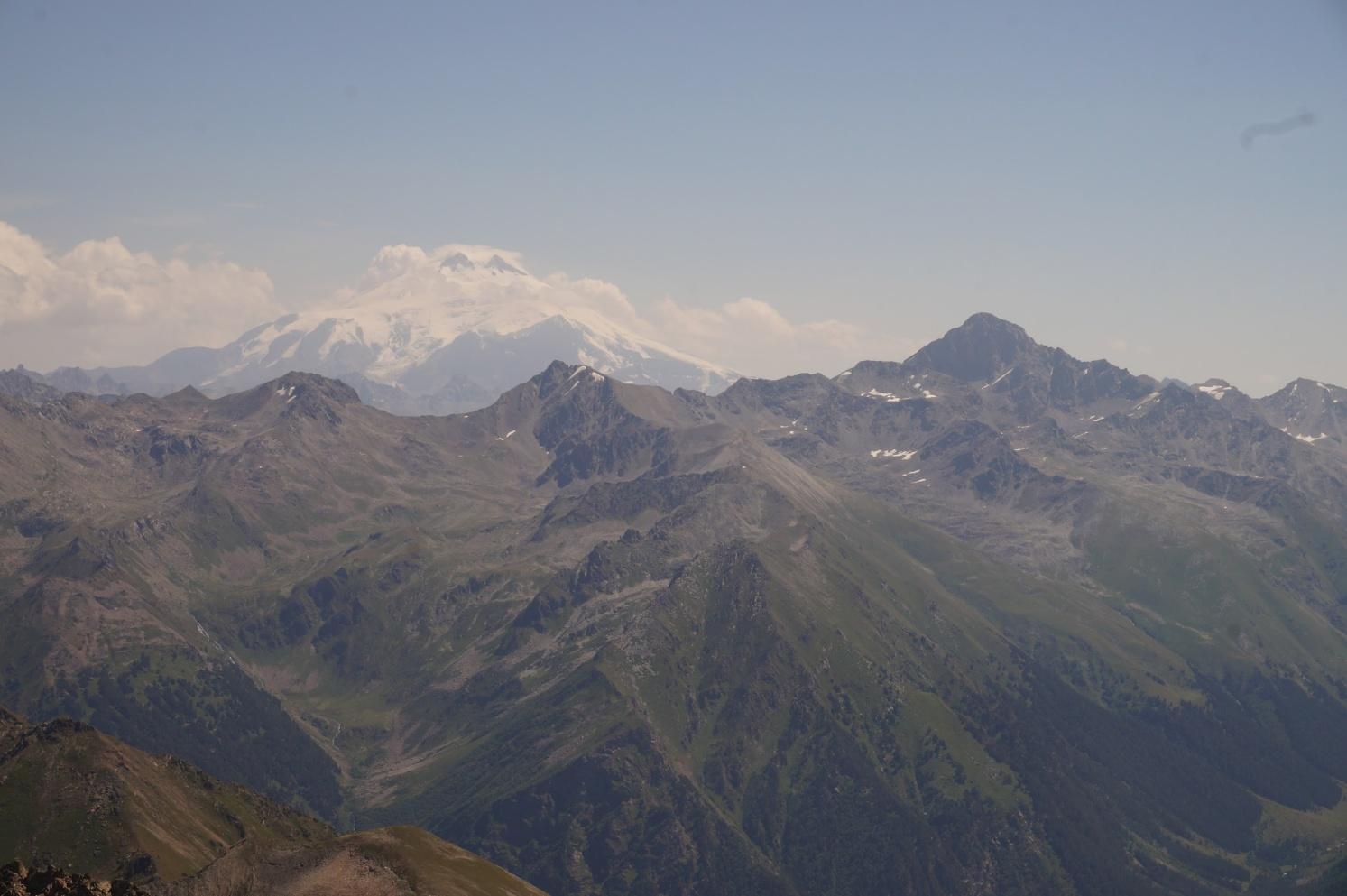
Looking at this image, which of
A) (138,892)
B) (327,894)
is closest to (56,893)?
(138,892)

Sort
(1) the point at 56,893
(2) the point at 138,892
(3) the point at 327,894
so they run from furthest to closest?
(3) the point at 327,894 → (2) the point at 138,892 → (1) the point at 56,893

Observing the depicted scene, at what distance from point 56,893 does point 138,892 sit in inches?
1055

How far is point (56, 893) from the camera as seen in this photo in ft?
472

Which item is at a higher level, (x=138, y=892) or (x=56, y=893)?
(x=56, y=893)

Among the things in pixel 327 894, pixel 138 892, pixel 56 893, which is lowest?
pixel 327 894

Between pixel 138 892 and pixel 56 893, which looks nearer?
pixel 56 893

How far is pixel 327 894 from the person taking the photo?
198375mm

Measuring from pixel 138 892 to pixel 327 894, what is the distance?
36997 millimetres

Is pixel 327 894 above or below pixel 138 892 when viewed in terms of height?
below

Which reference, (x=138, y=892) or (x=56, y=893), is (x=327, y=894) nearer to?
(x=138, y=892)

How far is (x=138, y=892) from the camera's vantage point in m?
169

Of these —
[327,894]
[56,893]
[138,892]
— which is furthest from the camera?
[327,894]

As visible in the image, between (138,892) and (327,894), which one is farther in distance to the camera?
(327,894)

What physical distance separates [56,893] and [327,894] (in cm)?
6118
